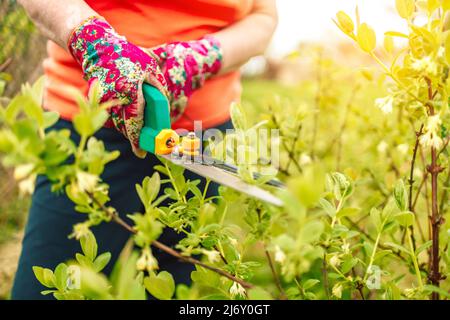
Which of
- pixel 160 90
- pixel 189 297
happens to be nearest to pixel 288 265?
pixel 189 297

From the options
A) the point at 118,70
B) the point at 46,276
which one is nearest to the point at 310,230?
the point at 46,276

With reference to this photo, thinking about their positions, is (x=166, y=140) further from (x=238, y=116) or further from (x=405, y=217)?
(x=405, y=217)

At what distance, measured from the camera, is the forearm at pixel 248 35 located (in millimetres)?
1528

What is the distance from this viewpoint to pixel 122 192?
1.59 m

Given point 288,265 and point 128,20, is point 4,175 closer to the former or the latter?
point 128,20

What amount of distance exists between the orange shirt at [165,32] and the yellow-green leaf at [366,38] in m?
0.66

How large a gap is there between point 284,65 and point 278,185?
863 centimetres

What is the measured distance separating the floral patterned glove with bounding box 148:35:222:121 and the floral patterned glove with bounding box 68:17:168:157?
0.14 m

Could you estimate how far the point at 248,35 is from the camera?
5.24ft

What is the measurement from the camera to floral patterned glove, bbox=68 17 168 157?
44.6 inches

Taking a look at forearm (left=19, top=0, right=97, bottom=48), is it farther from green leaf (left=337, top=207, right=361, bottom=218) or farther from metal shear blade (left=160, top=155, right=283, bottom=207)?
green leaf (left=337, top=207, right=361, bottom=218)

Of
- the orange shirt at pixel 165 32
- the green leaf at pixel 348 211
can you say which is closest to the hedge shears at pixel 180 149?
the green leaf at pixel 348 211

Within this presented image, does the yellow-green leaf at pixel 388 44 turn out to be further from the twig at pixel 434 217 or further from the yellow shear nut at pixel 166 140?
the yellow shear nut at pixel 166 140
